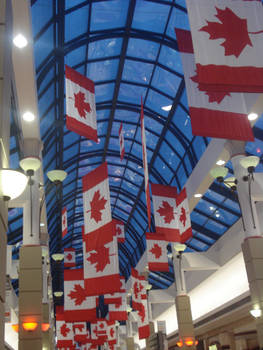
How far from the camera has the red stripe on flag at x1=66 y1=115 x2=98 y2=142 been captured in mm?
8469

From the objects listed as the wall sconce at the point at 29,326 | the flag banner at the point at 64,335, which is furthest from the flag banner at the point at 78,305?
the flag banner at the point at 64,335

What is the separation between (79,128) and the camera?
870 cm

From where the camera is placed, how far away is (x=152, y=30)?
1348 centimetres

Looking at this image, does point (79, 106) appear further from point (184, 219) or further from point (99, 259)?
point (184, 219)

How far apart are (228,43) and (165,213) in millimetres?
9047

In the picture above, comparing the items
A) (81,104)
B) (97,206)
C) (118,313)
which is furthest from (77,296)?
(81,104)

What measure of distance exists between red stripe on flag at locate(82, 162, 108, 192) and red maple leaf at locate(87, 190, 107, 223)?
309mm

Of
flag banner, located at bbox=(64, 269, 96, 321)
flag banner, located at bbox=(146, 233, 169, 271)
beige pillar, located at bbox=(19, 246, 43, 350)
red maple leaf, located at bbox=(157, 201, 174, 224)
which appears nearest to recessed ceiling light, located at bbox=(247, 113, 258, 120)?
red maple leaf, located at bbox=(157, 201, 174, 224)

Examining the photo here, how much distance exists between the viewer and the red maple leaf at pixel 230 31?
5.56 m

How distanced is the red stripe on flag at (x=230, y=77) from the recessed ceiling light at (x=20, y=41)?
441cm

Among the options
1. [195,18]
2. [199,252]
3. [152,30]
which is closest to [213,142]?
[152,30]

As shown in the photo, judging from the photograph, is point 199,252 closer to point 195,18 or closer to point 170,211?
point 170,211

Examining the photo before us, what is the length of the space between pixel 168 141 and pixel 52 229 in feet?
40.8

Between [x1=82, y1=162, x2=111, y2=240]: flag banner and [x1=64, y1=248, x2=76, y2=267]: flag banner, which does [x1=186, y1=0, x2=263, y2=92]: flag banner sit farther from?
[x1=64, y1=248, x2=76, y2=267]: flag banner
